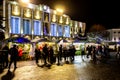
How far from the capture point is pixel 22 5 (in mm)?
33781

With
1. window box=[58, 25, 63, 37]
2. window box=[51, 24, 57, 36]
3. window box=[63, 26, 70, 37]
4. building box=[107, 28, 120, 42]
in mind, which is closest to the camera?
window box=[51, 24, 57, 36]

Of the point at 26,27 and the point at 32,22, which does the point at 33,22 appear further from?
the point at 26,27

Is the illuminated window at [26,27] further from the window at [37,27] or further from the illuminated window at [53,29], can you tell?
the illuminated window at [53,29]

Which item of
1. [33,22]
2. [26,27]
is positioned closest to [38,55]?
[26,27]

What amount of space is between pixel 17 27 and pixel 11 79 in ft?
69.8

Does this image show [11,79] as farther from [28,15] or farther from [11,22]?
[28,15]

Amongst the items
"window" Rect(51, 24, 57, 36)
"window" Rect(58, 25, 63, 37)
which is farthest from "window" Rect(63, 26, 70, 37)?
"window" Rect(51, 24, 57, 36)

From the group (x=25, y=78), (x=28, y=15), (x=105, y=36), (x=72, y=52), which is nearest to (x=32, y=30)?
(x=28, y=15)

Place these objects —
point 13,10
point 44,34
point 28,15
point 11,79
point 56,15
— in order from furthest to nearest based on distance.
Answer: point 56,15, point 44,34, point 28,15, point 13,10, point 11,79

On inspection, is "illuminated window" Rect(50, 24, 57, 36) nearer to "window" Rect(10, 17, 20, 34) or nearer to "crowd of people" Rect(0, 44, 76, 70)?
"window" Rect(10, 17, 20, 34)

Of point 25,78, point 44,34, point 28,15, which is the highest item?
point 28,15

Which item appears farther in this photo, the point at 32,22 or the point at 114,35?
the point at 114,35

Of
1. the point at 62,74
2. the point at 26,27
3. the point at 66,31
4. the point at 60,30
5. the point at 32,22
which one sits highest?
the point at 32,22

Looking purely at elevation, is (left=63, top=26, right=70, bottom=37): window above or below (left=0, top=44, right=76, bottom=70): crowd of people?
above
